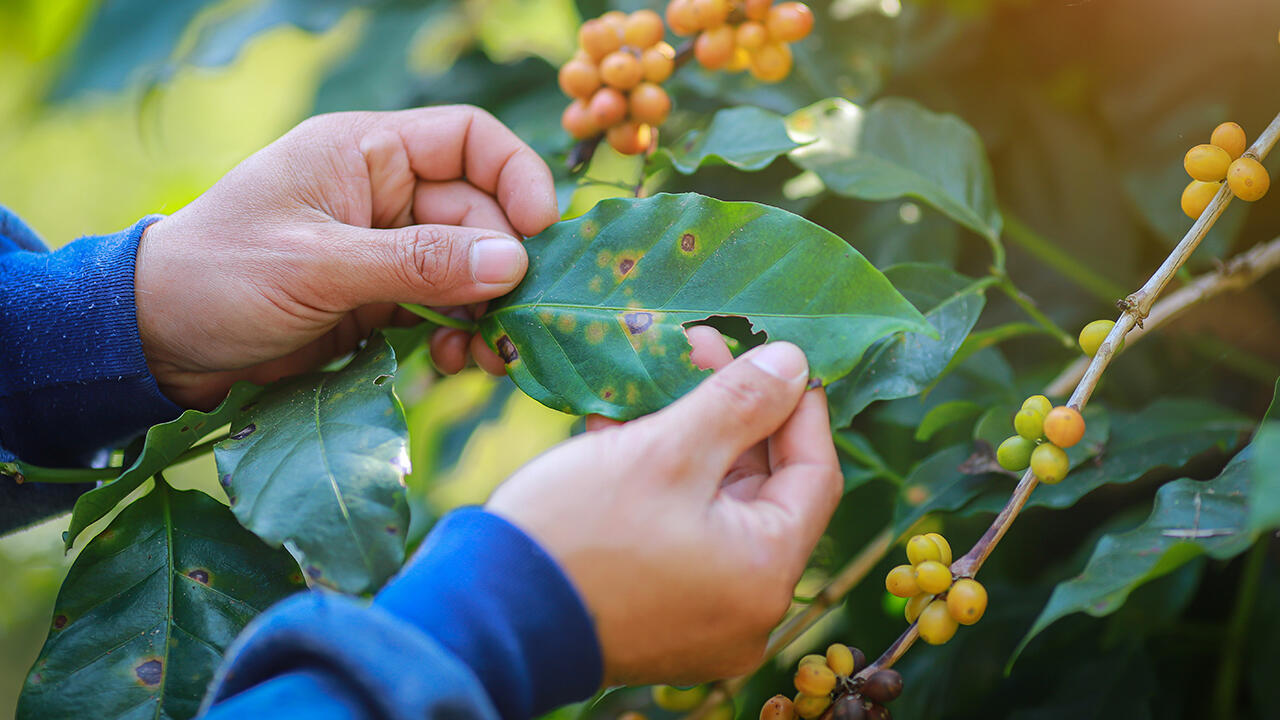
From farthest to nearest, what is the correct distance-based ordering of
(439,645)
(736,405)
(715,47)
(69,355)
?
1. (715,47)
2. (69,355)
3. (736,405)
4. (439,645)

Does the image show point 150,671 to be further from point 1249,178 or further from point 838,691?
point 1249,178

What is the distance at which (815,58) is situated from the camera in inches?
43.0

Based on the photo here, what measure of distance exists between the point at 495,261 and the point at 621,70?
314 mm

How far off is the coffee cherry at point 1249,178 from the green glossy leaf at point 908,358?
0.77 ft

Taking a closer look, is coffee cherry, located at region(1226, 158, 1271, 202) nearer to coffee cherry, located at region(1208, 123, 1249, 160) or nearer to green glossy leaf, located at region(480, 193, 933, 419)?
coffee cherry, located at region(1208, 123, 1249, 160)

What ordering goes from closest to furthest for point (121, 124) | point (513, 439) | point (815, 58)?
point (815, 58), point (513, 439), point (121, 124)

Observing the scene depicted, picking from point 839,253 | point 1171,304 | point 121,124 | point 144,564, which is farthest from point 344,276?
point 121,124

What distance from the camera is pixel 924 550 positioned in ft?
2.23

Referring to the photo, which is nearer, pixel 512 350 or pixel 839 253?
pixel 839 253

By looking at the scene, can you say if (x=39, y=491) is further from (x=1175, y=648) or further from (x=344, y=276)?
(x=1175, y=648)

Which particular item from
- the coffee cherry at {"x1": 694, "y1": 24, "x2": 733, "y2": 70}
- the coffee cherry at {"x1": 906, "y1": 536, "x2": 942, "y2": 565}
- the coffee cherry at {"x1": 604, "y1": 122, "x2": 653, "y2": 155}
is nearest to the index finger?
the coffee cherry at {"x1": 604, "y1": 122, "x2": 653, "y2": 155}

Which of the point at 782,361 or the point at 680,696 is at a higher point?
the point at 782,361

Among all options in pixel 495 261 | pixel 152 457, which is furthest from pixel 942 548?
pixel 152 457

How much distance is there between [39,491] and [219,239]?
391 mm
